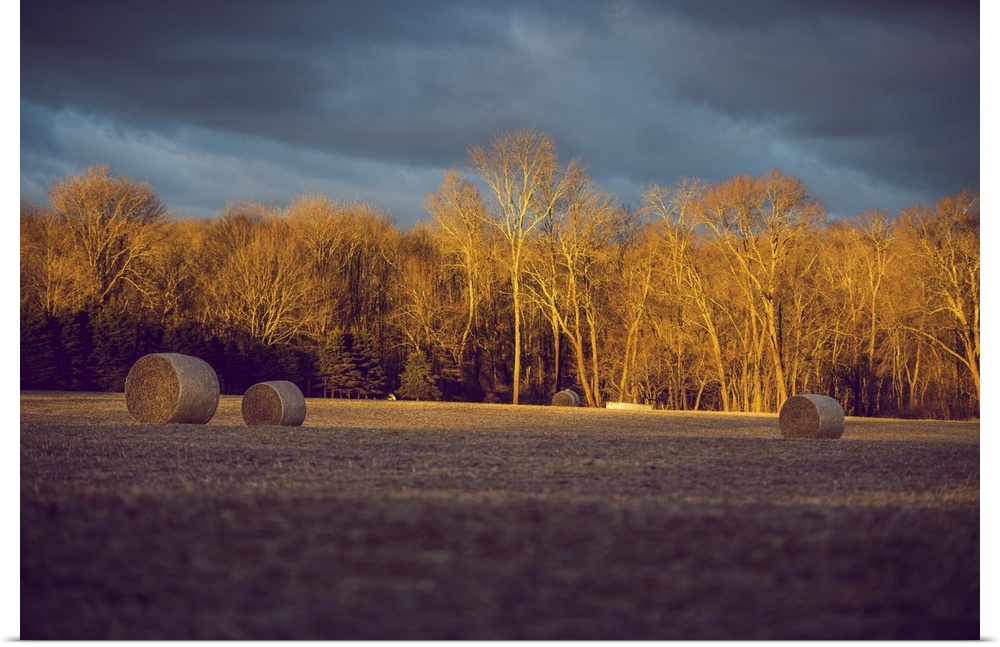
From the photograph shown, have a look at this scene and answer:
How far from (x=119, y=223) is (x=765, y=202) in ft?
89.1

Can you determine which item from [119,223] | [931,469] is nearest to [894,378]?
[931,469]

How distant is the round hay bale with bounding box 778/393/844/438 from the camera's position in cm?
1902

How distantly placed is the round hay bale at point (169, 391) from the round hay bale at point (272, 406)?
99 centimetres

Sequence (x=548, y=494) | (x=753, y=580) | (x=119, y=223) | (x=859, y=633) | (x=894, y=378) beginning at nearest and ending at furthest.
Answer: (x=859, y=633)
(x=753, y=580)
(x=548, y=494)
(x=119, y=223)
(x=894, y=378)

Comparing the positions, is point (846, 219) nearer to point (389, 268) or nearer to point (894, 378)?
point (894, 378)

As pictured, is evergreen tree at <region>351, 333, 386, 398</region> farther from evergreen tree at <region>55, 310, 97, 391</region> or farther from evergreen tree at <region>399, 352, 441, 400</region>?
evergreen tree at <region>55, 310, 97, 391</region>

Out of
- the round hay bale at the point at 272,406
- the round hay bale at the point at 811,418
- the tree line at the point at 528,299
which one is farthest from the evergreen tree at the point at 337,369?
the round hay bale at the point at 811,418

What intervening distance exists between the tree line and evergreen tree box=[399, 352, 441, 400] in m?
0.10

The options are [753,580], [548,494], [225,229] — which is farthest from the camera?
[225,229]

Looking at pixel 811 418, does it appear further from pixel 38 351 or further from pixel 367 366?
pixel 38 351

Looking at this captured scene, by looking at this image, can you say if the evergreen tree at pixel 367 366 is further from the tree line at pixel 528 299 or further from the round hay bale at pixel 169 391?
the round hay bale at pixel 169 391

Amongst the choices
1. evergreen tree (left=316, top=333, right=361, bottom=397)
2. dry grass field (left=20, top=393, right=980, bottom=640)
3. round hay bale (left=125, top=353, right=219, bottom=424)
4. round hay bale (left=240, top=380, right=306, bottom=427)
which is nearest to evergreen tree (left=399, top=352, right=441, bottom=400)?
evergreen tree (left=316, top=333, right=361, bottom=397)

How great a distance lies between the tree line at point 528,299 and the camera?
36438 mm
